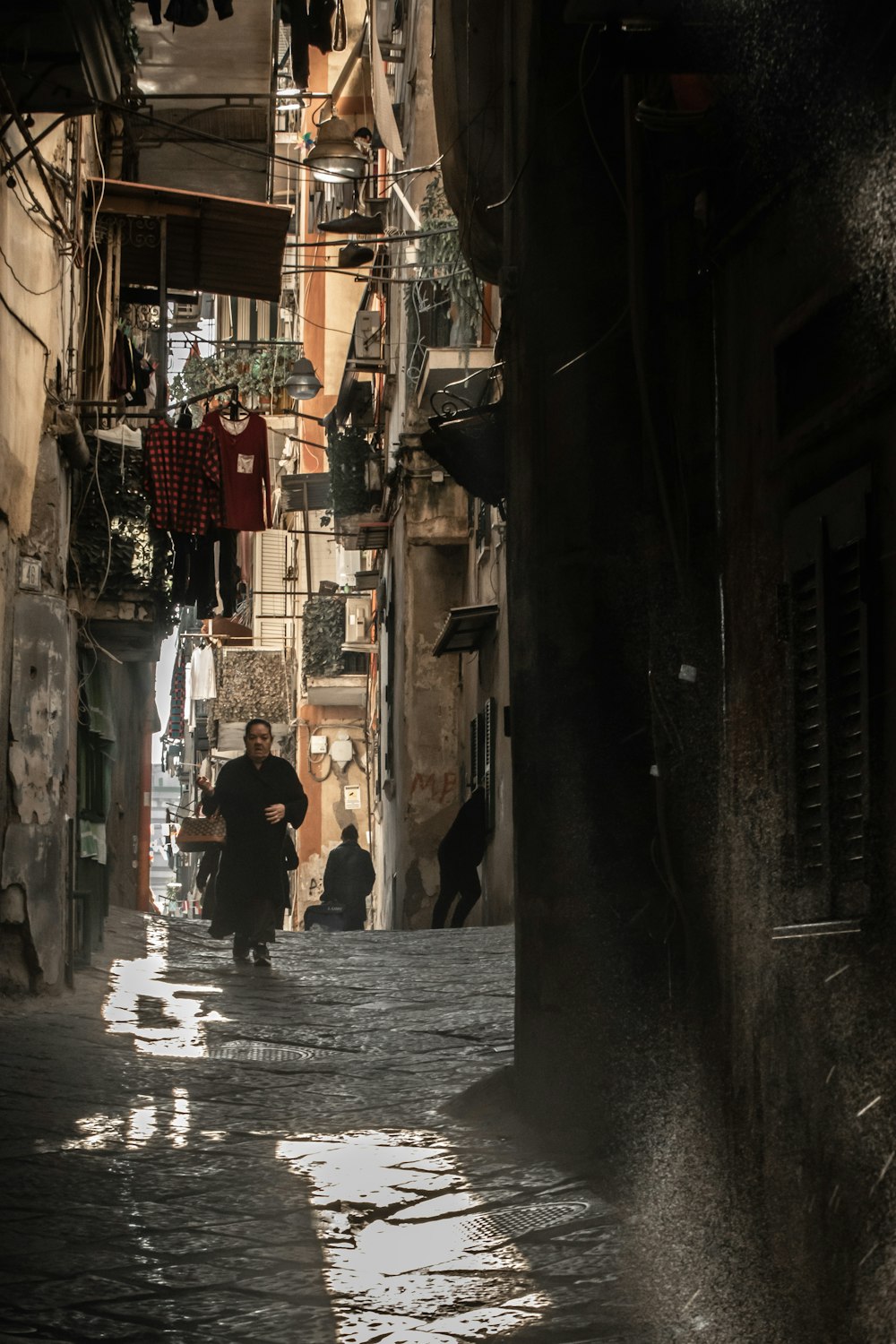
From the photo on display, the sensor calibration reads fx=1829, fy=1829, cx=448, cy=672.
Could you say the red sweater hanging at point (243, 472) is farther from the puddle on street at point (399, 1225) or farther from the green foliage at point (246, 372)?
the green foliage at point (246, 372)

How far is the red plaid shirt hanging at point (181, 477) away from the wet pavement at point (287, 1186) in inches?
283

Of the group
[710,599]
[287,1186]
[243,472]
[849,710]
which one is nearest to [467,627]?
[243,472]

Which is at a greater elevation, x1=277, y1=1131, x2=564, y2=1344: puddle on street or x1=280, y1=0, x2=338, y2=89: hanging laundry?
x1=280, y1=0, x2=338, y2=89: hanging laundry

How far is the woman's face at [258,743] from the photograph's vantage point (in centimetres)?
1368

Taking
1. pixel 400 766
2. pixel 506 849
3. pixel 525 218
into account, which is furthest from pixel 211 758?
pixel 525 218

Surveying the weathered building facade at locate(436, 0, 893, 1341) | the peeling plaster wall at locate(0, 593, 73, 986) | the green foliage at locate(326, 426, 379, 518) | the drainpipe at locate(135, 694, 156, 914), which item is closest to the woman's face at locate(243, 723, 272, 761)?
the peeling plaster wall at locate(0, 593, 73, 986)

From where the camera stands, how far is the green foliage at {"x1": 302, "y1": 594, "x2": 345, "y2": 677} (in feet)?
126

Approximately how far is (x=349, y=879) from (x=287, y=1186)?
54.9 feet

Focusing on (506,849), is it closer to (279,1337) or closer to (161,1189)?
(161,1189)

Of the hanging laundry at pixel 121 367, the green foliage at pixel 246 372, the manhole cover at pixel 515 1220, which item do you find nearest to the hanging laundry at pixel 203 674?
the green foliage at pixel 246 372

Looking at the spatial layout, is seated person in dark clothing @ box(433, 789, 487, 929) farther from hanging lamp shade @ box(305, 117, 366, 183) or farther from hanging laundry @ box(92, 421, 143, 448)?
hanging lamp shade @ box(305, 117, 366, 183)

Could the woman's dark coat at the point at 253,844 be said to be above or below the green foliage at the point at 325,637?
below

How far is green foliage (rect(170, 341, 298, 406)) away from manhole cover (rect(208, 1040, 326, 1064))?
25.8m

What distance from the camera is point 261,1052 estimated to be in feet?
30.7
